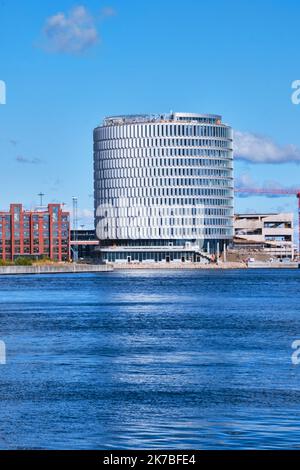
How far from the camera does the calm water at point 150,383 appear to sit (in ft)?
97.6

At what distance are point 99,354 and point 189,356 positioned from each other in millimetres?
4067

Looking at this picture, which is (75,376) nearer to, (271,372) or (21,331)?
(271,372)

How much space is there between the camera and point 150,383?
39.6 m

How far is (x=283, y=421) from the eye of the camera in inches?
1236

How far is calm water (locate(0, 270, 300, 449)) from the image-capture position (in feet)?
97.6

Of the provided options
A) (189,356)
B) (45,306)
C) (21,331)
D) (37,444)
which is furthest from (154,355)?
(45,306)

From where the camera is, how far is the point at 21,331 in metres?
64.1

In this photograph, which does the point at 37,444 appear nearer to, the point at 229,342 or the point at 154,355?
the point at 154,355

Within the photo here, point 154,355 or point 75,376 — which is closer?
point 75,376
